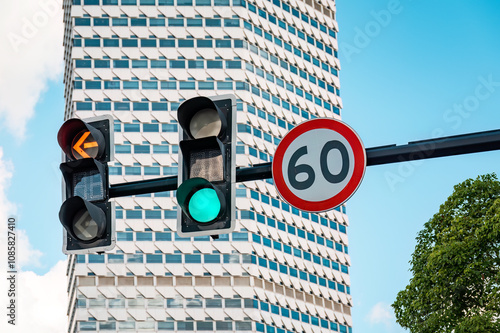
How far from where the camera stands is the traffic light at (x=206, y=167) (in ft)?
20.1

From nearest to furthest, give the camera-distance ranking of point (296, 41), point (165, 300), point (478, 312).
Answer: point (478, 312) → point (165, 300) → point (296, 41)

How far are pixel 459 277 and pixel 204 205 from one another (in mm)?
24100

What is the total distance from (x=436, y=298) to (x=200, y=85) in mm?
87578

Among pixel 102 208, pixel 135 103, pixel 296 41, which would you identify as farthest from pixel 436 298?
pixel 296 41

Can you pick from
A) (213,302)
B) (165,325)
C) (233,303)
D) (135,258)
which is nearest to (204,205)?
(165,325)

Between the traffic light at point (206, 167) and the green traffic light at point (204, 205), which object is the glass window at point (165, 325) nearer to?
the traffic light at point (206, 167)

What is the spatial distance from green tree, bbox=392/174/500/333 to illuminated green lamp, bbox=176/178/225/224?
22929 millimetres

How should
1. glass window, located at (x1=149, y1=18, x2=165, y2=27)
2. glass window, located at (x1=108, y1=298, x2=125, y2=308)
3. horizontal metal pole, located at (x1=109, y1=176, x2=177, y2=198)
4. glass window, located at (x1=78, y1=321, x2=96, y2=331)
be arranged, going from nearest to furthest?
horizontal metal pole, located at (x1=109, y1=176, x2=177, y2=198) → glass window, located at (x1=78, y1=321, x2=96, y2=331) → glass window, located at (x1=108, y1=298, x2=125, y2=308) → glass window, located at (x1=149, y1=18, x2=165, y2=27)

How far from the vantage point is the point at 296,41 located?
125m

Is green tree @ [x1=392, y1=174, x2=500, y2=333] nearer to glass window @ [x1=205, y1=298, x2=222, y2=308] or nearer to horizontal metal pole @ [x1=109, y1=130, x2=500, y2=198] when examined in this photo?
horizontal metal pole @ [x1=109, y1=130, x2=500, y2=198]

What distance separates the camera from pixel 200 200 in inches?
244

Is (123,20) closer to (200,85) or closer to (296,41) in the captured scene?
(200,85)

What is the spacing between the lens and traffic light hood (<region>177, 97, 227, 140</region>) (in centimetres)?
632

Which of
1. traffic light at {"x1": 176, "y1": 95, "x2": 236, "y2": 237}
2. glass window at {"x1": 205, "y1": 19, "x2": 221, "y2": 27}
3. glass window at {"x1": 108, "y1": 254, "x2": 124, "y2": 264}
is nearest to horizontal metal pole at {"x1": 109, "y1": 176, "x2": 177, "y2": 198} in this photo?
traffic light at {"x1": 176, "y1": 95, "x2": 236, "y2": 237}
